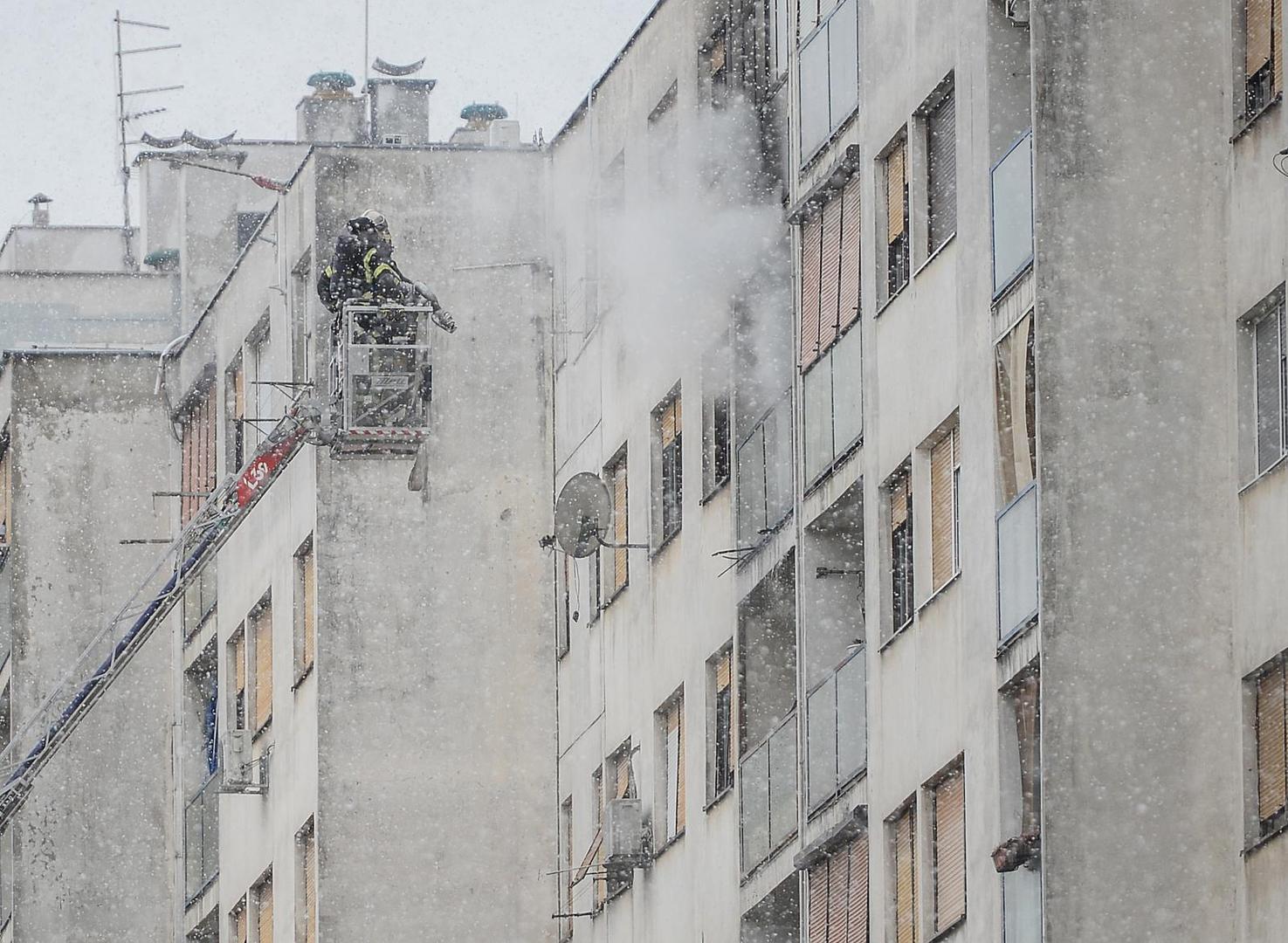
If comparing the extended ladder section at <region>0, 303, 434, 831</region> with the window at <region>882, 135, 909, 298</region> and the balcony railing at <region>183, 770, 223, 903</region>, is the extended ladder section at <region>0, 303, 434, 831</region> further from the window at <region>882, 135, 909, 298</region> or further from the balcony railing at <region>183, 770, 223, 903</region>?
the balcony railing at <region>183, 770, 223, 903</region>

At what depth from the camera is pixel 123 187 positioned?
228 ft

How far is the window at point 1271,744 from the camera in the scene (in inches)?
914

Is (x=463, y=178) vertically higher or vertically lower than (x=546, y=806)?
higher

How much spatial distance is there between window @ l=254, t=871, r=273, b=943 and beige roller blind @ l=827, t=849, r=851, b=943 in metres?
14.5

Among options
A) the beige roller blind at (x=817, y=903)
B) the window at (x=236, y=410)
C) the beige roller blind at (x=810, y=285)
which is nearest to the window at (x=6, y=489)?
the window at (x=236, y=410)

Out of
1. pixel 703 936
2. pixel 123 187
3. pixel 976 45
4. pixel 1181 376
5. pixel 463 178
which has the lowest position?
pixel 703 936

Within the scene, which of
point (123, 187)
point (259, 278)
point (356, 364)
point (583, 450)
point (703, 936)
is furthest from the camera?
point (123, 187)

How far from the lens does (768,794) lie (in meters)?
31.1

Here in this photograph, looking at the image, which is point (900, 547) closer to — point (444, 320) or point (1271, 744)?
point (1271, 744)

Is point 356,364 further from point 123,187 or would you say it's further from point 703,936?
point 123,187

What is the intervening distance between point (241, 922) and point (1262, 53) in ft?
80.7

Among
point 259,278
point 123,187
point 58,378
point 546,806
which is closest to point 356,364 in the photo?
point 546,806

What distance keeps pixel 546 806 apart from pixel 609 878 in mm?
4505

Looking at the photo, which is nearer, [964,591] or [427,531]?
[964,591]
